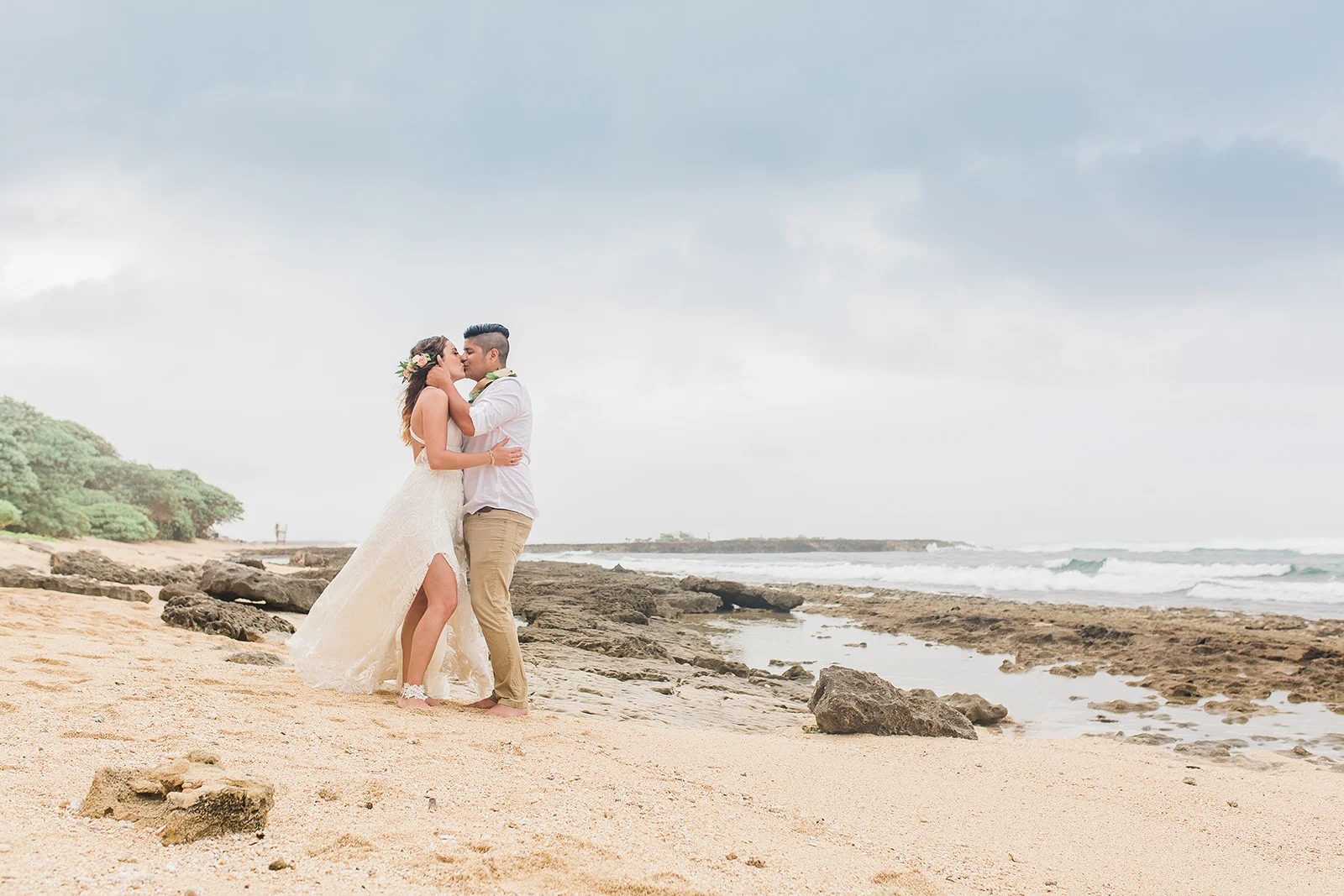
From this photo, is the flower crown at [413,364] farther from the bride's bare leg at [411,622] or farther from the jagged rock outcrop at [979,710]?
the jagged rock outcrop at [979,710]

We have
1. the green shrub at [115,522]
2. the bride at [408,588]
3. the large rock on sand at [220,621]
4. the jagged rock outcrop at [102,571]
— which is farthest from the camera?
the green shrub at [115,522]

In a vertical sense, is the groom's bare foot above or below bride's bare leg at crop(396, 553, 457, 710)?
below

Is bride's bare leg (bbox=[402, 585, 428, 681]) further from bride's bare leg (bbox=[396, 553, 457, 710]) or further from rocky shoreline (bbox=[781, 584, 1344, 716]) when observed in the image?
rocky shoreline (bbox=[781, 584, 1344, 716])

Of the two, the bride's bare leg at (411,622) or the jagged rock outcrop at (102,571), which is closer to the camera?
the bride's bare leg at (411,622)

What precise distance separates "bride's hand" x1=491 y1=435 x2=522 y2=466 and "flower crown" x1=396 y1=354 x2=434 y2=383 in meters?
0.67

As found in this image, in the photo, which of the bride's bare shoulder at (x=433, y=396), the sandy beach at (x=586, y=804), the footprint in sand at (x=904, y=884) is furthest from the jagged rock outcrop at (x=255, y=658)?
the footprint in sand at (x=904, y=884)

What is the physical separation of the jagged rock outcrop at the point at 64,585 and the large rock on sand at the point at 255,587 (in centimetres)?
78

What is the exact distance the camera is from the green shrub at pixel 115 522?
30250 millimetres

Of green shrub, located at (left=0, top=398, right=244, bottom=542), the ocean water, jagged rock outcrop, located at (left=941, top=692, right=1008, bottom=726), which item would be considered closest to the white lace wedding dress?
jagged rock outcrop, located at (left=941, top=692, right=1008, bottom=726)

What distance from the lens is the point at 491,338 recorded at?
498 centimetres

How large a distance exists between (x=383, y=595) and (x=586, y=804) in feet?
7.31

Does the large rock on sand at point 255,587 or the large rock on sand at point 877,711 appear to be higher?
the large rock on sand at point 255,587

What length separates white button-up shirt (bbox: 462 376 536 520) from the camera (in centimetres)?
462

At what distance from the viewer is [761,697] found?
7.36 m
